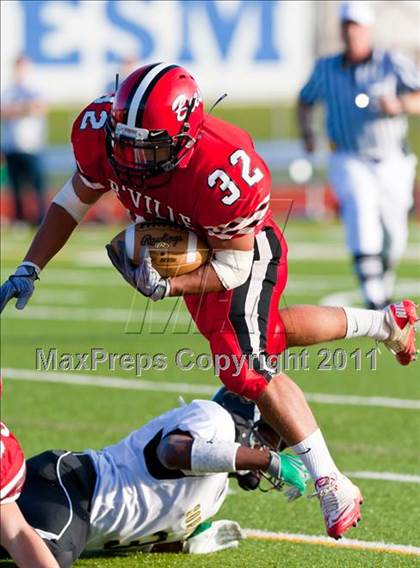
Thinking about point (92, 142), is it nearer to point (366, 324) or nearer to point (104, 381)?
point (366, 324)

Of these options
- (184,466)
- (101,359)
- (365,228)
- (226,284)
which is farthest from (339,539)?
(365,228)

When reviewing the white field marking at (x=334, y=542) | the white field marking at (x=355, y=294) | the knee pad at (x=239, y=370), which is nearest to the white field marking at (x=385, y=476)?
the white field marking at (x=334, y=542)

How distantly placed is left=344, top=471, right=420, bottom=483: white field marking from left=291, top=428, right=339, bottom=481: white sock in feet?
2.66

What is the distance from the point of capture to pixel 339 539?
12.2 ft

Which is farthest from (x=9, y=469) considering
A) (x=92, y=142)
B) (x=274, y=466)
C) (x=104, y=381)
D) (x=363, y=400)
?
(x=104, y=381)

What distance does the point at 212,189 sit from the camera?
3.68 m

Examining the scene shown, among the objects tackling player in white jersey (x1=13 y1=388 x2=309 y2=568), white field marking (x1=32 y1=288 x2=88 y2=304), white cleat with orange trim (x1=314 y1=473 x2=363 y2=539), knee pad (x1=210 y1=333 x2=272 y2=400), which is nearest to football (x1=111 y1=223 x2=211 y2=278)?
knee pad (x1=210 y1=333 x2=272 y2=400)

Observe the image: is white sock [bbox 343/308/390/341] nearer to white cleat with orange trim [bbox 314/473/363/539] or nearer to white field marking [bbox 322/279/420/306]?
white cleat with orange trim [bbox 314/473/363/539]

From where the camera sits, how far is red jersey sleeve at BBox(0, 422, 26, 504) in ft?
9.50

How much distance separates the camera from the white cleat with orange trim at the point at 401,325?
430 centimetres

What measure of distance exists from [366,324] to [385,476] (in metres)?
0.61

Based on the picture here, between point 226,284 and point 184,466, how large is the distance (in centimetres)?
64

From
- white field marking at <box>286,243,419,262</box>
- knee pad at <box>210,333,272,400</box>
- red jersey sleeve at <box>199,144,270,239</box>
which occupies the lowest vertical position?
white field marking at <box>286,243,419,262</box>

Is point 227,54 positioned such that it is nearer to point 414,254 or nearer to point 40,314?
point 414,254
